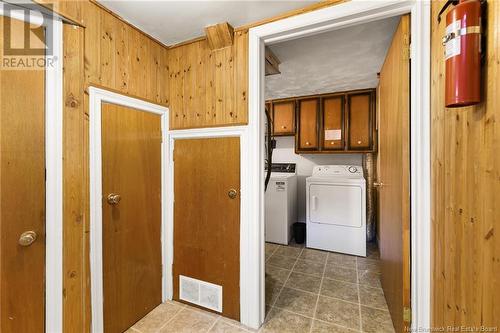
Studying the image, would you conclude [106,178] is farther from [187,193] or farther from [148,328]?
[148,328]

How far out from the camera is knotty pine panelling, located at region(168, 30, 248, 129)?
5.43ft

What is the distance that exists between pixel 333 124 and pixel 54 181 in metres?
3.20

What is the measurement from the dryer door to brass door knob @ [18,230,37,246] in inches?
112

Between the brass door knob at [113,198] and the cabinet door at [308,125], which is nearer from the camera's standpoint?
the brass door knob at [113,198]

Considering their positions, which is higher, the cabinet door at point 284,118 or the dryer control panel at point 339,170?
the cabinet door at point 284,118

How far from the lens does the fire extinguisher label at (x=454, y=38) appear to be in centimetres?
75

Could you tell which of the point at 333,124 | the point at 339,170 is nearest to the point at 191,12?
the point at 333,124

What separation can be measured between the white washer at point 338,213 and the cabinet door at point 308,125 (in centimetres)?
61

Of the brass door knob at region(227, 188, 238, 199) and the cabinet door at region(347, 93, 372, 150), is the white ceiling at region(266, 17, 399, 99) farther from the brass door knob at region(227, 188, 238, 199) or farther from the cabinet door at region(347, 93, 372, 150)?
the brass door knob at region(227, 188, 238, 199)

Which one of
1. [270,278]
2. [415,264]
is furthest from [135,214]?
[415,264]

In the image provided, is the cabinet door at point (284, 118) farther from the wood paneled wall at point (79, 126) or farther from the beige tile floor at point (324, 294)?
the wood paneled wall at point (79, 126)
